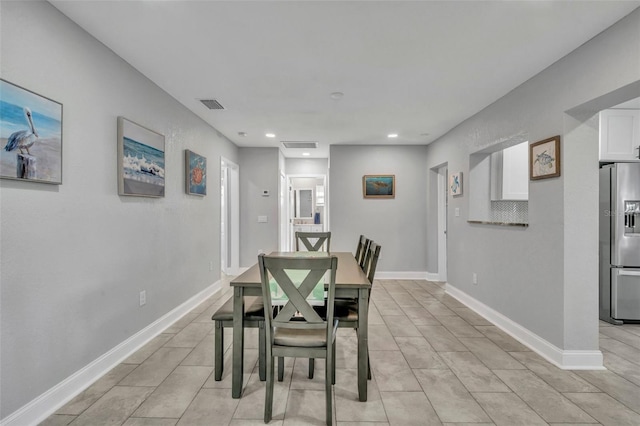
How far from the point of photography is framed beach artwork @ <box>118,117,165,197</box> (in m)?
2.37

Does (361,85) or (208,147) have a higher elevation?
(361,85)

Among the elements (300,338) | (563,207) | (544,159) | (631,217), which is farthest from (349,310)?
(631,217)

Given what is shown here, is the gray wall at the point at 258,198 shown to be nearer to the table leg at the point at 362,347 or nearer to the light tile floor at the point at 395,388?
the light tile floor at the point at 395,388

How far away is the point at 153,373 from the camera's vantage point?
2.21 meters

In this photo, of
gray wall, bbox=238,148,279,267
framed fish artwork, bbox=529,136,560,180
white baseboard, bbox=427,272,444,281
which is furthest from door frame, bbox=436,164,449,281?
gray wall, bbox=238,148,279,267

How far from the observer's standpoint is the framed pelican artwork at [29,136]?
151 cm

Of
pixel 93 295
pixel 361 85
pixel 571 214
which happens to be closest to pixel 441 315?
pixel 571 214

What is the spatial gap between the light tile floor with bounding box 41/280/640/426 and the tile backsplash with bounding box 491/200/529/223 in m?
1.30

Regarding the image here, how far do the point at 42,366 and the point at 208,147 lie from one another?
3067 millimetres

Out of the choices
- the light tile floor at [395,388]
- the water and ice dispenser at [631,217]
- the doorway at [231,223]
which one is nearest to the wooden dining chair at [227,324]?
the light tile floor at [395,388]

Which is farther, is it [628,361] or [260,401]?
[628,361]

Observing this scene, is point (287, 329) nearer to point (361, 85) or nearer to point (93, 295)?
point (93, 295)

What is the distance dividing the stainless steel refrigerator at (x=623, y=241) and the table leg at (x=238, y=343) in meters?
3.81

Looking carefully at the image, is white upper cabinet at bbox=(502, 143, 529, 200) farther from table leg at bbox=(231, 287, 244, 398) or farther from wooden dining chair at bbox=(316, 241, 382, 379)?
table leg at bbox=(231, 287, 244, 398)
